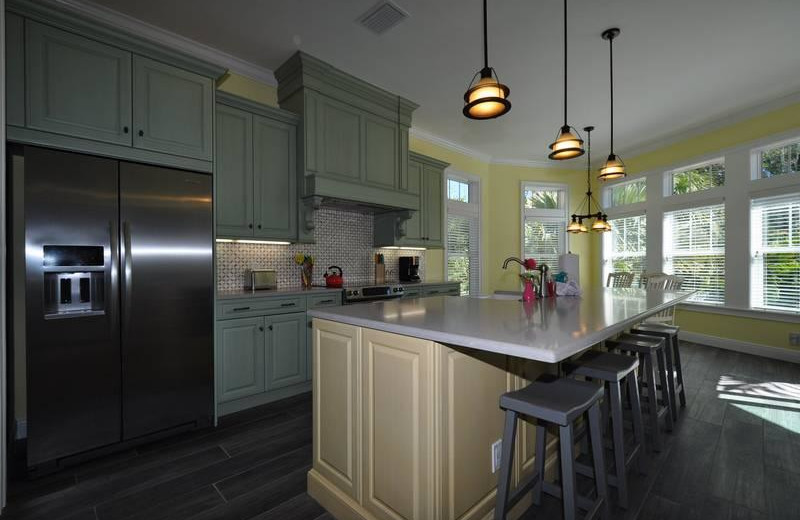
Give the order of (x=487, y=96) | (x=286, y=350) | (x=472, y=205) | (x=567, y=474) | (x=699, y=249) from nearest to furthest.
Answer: (x=567, y=474) < (x=487, y=96) < (x=286, y=350) < (x=699, y=249) < (x=472, y=205)

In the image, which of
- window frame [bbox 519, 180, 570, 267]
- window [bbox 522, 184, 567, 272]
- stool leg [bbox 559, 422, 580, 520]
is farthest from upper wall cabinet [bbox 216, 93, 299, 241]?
window [bbox 522, 184, 567, 272]

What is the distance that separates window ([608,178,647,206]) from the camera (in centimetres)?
583

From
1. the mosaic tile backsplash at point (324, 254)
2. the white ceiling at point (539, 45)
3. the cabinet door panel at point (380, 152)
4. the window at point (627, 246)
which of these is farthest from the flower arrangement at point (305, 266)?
the window at point (627, 246)

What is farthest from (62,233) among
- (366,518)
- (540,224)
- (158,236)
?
(540,224)

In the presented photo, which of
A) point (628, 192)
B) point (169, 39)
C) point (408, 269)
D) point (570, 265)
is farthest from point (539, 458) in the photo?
point (628, 192)

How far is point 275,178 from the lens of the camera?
3.25m

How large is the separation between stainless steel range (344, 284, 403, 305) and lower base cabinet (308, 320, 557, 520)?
5.13ft

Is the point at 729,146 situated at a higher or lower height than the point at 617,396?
higher

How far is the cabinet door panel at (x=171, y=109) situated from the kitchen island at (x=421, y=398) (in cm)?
167

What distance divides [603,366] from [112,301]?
283 cm

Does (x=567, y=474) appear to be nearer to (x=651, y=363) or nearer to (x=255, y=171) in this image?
(x=651, y=363)

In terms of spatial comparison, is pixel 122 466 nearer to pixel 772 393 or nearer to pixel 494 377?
pixel 494 377

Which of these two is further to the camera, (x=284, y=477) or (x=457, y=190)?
(x=457, y=190)

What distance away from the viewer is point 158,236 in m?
2.39
